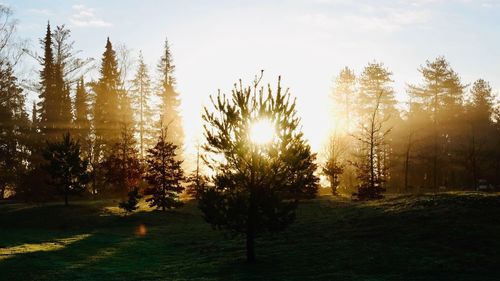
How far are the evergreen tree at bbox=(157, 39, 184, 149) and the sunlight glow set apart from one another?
172ft

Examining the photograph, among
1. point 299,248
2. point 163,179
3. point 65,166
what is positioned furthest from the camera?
point 163,179

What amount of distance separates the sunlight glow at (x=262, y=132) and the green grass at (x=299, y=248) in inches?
195

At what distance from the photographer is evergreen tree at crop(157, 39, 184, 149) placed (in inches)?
2712

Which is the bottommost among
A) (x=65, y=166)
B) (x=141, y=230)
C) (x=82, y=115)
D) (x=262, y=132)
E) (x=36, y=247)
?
(x=141, y=230)

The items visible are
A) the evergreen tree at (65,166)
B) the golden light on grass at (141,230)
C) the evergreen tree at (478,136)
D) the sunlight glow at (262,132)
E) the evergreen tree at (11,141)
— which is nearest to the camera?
the sunlight glow at (262,132)

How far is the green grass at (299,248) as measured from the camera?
16141 millimetres

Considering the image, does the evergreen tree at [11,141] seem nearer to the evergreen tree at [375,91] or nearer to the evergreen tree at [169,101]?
the evergreen tree at [169,101]

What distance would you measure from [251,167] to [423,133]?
45.5 meters

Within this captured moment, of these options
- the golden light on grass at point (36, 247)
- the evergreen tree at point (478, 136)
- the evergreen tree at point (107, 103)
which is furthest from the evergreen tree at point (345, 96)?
the golden light on grass at point (36, 247)

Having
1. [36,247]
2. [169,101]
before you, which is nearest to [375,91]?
[169,101]

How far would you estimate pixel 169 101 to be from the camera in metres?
69.2

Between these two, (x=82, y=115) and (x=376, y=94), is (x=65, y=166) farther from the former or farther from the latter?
(x=376, y=94)

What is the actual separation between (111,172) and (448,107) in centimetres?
4411

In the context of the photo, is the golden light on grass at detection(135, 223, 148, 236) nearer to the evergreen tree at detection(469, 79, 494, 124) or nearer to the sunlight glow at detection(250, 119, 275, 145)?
the sunlight glow at detection(250, 119, 275, 145)
